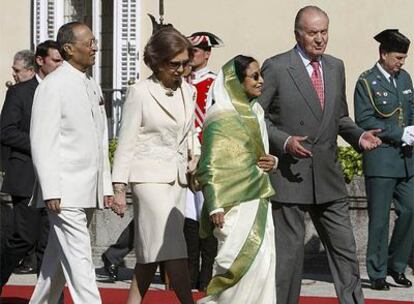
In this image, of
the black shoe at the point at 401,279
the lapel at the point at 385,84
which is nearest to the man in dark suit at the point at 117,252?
the black shoe at the point at 401,279

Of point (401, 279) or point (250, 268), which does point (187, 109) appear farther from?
point (401, 279)

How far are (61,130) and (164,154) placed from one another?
2.70 feet

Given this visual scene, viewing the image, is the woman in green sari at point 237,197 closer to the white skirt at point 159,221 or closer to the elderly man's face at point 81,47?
the white skirt at point 159,221

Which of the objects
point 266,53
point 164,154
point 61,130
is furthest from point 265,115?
point 266,53

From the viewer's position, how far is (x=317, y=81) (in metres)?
10.2

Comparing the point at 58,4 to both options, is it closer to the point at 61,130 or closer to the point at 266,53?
the point at 266,53

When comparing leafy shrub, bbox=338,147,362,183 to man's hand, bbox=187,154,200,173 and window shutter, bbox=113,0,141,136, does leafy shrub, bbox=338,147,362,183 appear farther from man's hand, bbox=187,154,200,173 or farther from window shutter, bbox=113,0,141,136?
man's hand, bbox=187,154,200,173

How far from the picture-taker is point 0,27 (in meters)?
16.1

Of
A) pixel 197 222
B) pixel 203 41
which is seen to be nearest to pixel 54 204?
pixel 197 222

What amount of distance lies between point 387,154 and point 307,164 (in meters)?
2.43

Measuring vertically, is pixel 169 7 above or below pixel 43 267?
above

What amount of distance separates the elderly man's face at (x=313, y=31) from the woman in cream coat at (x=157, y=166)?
80cm

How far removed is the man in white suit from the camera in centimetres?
956

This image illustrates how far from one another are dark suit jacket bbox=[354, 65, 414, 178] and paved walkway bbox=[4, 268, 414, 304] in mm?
957
